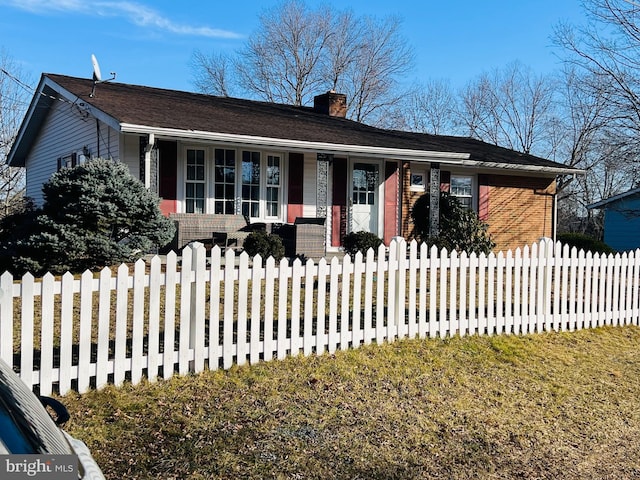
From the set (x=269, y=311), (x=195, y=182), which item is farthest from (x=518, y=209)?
(x=269, y=311)

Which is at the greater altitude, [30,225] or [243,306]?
[30,225]

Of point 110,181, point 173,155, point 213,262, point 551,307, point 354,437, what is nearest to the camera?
point 354,437

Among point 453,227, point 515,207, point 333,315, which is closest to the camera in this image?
point 333,315

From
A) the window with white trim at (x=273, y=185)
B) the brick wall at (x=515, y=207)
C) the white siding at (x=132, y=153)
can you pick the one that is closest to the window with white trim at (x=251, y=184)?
the window with white trim at (x=273, y=185)

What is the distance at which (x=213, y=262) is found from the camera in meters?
5.41

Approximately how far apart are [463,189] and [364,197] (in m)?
4.28

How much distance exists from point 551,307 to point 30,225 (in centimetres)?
862

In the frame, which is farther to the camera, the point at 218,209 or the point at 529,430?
the point at 218,209

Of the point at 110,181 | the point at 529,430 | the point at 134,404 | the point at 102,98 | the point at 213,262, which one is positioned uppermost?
the point at 102,98

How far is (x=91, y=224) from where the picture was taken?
9.72 m

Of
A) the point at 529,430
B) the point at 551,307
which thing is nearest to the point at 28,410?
the point at 529,430

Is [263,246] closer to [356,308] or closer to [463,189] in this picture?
[356,308]

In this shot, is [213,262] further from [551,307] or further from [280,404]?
[551,307]

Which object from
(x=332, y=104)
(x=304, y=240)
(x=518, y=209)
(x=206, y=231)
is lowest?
(x=304, y=240)
